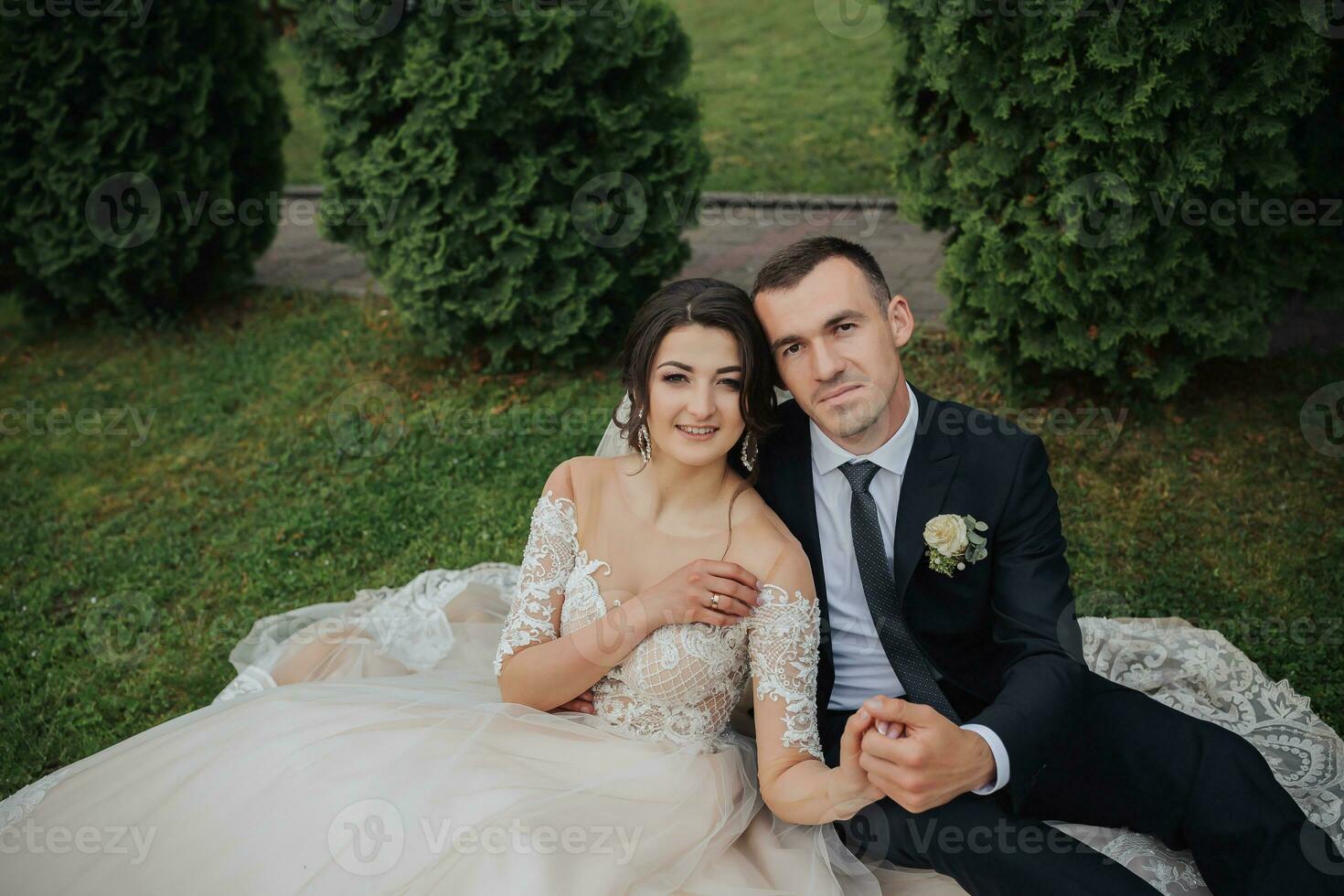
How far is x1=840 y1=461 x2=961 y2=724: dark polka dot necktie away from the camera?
121 inches

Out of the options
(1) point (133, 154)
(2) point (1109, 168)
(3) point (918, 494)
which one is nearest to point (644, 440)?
(3) point (918, 494)

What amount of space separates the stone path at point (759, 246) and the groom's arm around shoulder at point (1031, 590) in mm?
3799

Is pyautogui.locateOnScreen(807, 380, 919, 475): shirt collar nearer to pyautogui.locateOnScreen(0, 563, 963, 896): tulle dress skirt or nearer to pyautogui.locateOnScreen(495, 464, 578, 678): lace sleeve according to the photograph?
pyautogui.locateOnScreen(495, 464, 578, 678): lace sleeve

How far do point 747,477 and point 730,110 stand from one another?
10.1 m

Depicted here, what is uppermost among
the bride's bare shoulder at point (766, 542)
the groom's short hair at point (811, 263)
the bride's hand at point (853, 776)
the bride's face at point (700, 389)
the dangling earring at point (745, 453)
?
the groom's short hair at point (811, 263)

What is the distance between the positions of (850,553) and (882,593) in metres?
0.16

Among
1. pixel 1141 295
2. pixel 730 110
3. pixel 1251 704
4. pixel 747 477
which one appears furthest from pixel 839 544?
pixel 730 110

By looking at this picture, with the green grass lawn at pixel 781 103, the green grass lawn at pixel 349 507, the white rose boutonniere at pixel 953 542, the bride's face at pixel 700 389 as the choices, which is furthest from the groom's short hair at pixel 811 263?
the green grass lawn at pixel 781 103

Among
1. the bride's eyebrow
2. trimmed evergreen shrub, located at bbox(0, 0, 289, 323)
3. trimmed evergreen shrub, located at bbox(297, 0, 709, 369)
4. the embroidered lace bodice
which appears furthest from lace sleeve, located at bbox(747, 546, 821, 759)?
trimmed evergreen shrub, located at bbox(0, 0, 289, 323)

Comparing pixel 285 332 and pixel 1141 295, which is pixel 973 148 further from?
pixel 285 332

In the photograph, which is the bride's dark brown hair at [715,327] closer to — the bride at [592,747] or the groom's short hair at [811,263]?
the bride at [592,747]

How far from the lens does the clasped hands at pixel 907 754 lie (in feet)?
8.13

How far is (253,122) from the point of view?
8211 millimetres

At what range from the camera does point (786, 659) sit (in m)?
2.87
